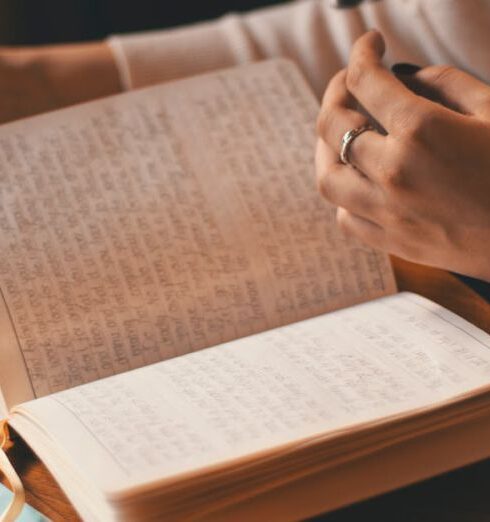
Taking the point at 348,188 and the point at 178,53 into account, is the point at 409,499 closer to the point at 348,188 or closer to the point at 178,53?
the point at 348,188

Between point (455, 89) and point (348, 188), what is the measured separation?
0.10 meters

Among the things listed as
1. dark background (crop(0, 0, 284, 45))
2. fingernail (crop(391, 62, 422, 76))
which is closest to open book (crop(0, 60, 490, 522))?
fingernail (crop(391, 62, 422, 76))

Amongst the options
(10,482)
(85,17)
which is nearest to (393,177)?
(10,482)

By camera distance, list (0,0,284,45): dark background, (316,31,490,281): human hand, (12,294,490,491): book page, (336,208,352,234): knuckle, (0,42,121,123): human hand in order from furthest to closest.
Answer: (0,0,284,45): dark background, (0,42,121,123): human hand, (336,208,352,234): knuckle, (316,31,490,281): human hand, (12,294,490,491): book page

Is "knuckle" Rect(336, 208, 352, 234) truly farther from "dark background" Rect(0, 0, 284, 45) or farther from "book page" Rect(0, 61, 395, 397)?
"dark background" Rect(0, 0, 284, 45)

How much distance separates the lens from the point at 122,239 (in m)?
0.74

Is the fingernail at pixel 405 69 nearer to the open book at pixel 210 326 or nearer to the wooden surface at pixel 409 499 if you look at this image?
the open book at pixel 210 326

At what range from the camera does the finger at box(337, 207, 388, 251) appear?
72 cm

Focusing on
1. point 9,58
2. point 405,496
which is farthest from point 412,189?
point 9,58

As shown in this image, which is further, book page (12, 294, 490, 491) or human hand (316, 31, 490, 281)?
human hand (316, 31, 490, 281)

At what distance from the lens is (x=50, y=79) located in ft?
3.05

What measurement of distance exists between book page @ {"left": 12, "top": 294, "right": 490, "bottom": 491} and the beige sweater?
13.4 inches

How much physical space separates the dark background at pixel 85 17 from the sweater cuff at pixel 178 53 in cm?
118

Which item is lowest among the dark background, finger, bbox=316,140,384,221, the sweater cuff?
finger, bbox=316,140,384,221
